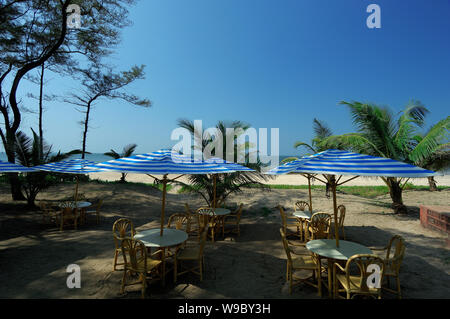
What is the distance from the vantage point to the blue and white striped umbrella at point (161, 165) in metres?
3.44

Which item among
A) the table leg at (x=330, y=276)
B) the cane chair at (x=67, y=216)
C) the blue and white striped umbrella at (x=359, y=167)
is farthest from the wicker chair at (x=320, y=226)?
the cane chair at (x=67, y=216)

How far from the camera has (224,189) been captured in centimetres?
851

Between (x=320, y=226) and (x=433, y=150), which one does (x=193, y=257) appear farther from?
(x=433, y=150)

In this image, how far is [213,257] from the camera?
4.81 m

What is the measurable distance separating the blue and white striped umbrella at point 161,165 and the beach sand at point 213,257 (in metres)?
1.92

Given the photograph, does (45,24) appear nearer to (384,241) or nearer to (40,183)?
(40,183)

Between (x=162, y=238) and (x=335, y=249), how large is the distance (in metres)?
2.95

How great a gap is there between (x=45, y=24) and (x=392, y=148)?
17.2m

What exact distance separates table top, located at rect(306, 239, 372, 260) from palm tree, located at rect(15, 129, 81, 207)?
10.8m

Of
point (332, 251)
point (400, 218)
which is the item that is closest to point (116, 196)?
point (332, 251)

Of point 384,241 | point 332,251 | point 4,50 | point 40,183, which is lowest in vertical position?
point 384,241

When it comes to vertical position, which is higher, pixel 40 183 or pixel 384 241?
pixel 40 183

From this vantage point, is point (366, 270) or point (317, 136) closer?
point (366, 270)

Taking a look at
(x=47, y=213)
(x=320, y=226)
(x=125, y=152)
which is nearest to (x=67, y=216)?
(x=47, y=213)
